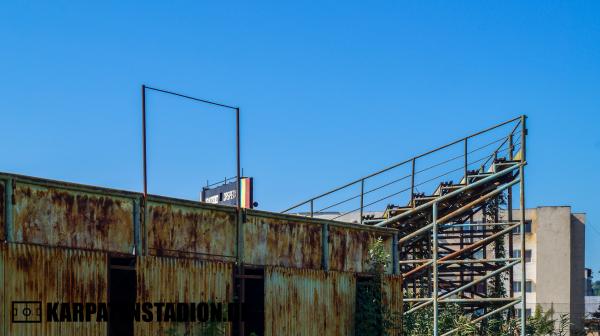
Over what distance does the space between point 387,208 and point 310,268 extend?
7.10 m

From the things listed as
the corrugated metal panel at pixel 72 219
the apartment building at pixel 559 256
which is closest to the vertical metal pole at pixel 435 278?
the corrugated metal panel at pixel 72 219

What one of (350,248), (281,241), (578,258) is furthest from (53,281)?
(578,258)

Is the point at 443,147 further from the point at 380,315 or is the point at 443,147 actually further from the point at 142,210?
the point at 142,210

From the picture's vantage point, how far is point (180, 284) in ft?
50.0

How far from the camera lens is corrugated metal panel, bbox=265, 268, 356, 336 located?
16969 millimetres

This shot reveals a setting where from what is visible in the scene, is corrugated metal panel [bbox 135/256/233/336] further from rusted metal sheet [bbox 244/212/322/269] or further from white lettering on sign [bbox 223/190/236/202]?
white lettering on sign [bbox 223/190/236/202]

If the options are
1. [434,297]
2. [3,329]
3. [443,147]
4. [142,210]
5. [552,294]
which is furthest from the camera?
[552,294]

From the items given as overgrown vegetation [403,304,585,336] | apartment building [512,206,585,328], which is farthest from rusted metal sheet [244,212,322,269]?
apartment building [512,206,585,328]

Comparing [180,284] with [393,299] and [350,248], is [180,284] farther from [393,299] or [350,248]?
[393,299]

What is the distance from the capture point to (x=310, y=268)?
18078 millimetres

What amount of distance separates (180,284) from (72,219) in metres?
2.41

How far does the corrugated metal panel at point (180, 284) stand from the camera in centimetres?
1461

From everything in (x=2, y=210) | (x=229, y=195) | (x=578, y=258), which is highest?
(x=229, y=195)

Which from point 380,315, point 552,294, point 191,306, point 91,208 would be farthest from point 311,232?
point 552,294
